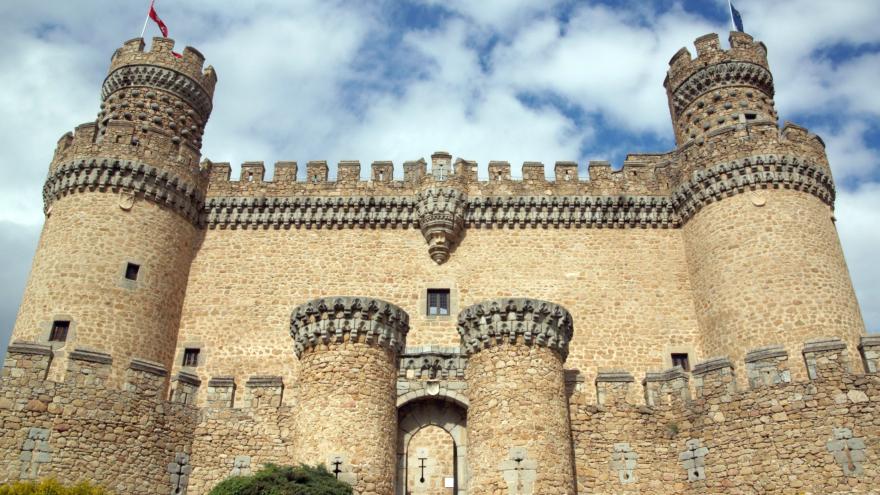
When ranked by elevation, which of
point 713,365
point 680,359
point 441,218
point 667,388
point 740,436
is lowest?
point 740,436

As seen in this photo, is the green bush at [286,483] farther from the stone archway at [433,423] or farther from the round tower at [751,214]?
the round tower at [751,214]

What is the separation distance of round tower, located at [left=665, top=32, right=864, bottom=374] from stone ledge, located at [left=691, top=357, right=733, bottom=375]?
4.44 m

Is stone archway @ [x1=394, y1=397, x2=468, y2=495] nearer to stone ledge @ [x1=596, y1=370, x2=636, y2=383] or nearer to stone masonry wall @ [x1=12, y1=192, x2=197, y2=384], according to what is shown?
stone ledge @ [x1=596, y1=370, x2=636, y2=383]

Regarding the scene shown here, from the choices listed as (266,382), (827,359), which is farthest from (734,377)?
(266,382)

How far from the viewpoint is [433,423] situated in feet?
41.4

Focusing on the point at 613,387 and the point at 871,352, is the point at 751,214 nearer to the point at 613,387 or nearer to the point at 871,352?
the point at 871,352

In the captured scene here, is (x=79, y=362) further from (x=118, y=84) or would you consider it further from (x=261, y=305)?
(x=118, y=84)

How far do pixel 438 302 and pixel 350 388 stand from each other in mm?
7721

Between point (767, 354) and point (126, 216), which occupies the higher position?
point (126, 216)

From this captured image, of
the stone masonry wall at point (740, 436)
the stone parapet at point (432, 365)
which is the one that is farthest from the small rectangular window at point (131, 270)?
the stone masonry wall at point (740, 436)

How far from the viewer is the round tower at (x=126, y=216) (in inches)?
662

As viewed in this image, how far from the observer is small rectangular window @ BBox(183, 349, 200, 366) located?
18.2 meters

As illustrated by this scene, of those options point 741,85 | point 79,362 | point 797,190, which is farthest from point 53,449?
point 741,85

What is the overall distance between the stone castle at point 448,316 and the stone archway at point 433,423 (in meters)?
0.05
